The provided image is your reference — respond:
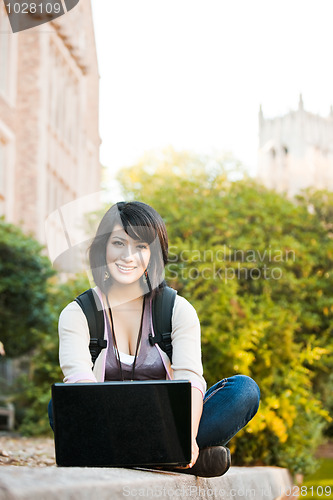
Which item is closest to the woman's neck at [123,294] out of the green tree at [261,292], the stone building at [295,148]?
the green tree at [261,292]

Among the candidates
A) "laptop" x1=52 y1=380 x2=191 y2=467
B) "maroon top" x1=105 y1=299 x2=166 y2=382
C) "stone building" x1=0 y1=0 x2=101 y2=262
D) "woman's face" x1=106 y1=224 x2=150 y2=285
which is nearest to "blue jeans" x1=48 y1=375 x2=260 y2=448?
"maroon top" x1=105 y1=299 x2=166 y2=382

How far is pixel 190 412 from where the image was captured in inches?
94.0

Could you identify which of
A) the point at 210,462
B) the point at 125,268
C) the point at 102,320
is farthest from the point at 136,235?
the point at 210,462

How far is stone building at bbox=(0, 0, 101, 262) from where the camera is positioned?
15.4 metres

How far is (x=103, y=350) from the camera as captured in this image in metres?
2.74

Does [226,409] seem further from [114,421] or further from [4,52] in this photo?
[4,52]

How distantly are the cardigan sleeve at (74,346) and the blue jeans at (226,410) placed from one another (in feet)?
0.80

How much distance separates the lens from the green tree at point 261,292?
7.03 meters

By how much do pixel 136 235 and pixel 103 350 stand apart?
1.46ft

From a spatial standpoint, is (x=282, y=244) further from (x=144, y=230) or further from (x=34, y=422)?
(x=144, y=230)

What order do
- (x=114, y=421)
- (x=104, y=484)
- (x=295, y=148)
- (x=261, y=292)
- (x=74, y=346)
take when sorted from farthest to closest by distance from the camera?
1. (x=295, y=148)
2. (x=261, y=292)
3. (x=74, y=346)
4. (x=114, y=421)
5. (x=104, y=484)

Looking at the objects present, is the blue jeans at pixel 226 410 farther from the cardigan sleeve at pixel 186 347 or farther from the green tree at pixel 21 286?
the green tree at pixel 21 286

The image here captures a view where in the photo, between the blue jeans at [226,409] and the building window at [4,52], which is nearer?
the blue jeans at [226,409]

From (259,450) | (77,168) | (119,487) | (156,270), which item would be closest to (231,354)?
(259,450)
